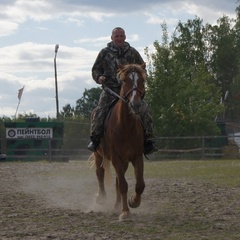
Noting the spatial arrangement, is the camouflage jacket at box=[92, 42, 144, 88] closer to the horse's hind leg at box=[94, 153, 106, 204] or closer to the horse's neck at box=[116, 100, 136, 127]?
the horse's neck at box=[116, 100, 136, 127]

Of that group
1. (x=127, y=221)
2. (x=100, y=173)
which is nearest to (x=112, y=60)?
(x=100, y=173)

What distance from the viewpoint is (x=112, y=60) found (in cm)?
1130

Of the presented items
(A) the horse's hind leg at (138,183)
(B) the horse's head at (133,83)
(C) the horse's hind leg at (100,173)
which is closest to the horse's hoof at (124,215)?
(A) the horse's hind leg at (138,183)

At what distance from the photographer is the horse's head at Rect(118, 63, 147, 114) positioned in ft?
32.0

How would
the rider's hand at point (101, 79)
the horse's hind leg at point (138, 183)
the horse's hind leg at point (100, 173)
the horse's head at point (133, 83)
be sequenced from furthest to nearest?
1. the horse's hind leg at point (100, 173)
2. the rider's hand at point (101, 79)
3. the horse's hind leg at point (138, 183)
4. the horse's head at point (133, 83)

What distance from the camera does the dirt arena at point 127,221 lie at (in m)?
8.54

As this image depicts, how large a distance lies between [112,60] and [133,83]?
1484mm

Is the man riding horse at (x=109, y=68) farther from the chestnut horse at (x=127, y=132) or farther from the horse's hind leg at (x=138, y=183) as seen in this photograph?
the horse's hind leg at (x=138, y=183)

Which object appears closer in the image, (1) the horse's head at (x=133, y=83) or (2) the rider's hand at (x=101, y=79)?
(1) the horse's head at (x=133, y=83)

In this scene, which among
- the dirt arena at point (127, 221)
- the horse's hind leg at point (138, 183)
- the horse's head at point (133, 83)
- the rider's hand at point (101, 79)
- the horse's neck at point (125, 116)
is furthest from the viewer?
the rider's hand at point (101, 79)

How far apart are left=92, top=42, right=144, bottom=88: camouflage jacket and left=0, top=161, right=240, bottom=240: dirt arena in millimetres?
2057

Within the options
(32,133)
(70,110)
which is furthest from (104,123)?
(70,110)

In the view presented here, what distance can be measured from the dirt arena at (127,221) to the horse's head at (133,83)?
164cm

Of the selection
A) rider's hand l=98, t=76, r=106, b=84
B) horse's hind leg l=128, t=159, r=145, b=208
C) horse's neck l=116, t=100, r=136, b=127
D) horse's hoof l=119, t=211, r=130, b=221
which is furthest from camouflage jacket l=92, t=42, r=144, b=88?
horse's hoof l=119, t=211, r=130, b=221
